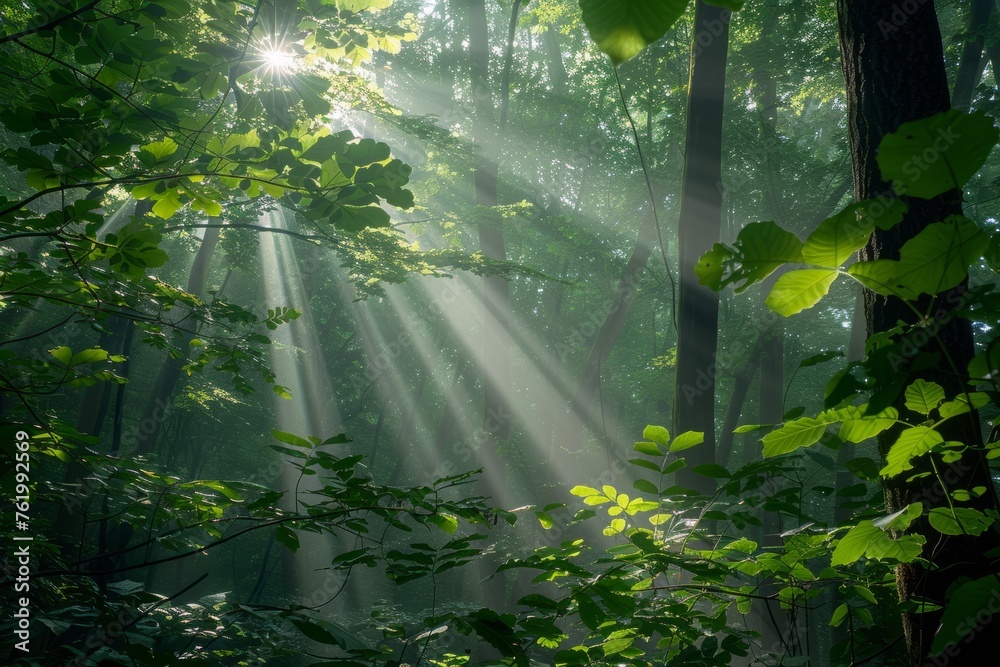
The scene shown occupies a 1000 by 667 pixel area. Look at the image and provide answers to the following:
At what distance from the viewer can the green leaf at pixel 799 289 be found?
932 millimetres

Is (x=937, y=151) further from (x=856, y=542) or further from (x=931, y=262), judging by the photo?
(x=856, y=542)

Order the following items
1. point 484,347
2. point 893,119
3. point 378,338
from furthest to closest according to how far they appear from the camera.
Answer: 1. point 378,338
2. point 484,347
3. point 893,119

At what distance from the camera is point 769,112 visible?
13.4 metres

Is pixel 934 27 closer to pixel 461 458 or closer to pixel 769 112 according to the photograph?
pixel 769 112

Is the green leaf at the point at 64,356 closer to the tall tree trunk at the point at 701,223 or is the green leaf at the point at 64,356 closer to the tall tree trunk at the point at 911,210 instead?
the tall tree trunk at the point at 911,210

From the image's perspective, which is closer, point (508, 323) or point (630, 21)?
point (630, 21)

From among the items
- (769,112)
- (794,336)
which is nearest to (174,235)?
(769,112)

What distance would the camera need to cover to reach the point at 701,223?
446cm

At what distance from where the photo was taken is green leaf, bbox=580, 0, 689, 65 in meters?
0.54

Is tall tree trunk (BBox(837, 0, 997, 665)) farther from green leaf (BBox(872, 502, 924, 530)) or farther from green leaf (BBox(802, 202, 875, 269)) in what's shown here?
green leaf (BBox(802, 202, 875, 269))

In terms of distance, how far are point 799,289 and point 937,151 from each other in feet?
0.88

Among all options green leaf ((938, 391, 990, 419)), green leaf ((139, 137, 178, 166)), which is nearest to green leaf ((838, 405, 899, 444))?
green leaf ((938, 391, 990, 419))

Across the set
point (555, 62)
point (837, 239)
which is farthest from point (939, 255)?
point (555, 62)

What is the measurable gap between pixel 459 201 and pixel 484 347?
7.17 meters
